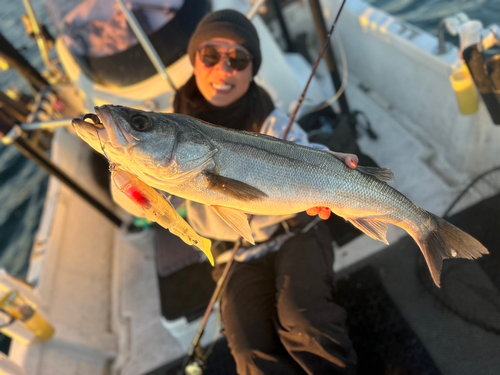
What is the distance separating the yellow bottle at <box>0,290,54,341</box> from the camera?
320 centimetres

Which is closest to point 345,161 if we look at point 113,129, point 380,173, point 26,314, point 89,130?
point 380,173

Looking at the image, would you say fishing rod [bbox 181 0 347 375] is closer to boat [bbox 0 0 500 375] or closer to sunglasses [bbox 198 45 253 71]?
boat [bbox 0 0 500 375]

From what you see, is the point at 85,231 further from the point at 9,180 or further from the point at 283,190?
the point at 9,180

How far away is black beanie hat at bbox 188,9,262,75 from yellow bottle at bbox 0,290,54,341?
280cm

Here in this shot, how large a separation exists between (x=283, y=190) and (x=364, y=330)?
6.53 ft

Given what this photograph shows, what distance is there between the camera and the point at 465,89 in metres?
3.43

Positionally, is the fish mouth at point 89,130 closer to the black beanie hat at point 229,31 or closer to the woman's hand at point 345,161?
the woman's hand at point 345,161

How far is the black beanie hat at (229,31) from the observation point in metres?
2.79

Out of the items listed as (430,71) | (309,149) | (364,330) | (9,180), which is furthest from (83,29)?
(9,180)

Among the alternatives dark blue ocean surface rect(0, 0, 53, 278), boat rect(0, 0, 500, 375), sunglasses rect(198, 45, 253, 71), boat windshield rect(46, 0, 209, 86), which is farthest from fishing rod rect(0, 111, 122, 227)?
dark blue ocean surface rect(0, 0, 53, 278)

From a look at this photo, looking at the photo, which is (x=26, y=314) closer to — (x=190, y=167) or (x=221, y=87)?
(x=190, y=167)

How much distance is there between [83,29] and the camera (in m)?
4.25

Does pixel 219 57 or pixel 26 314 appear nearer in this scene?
pixel 219 57

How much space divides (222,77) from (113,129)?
136cm
